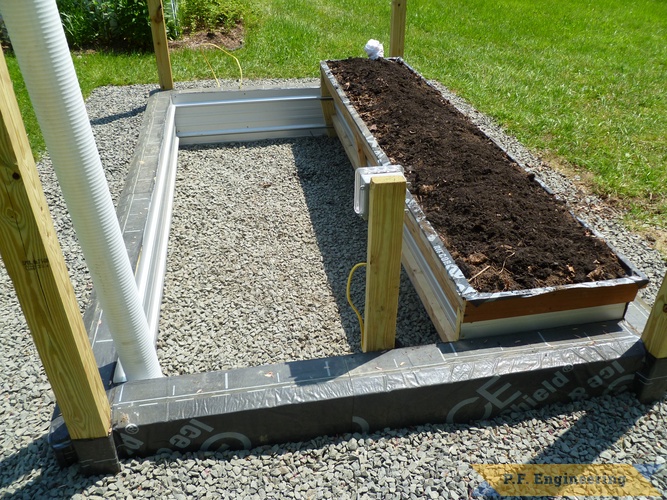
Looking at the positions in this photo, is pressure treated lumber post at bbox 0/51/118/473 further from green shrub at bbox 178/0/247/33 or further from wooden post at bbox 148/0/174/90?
green shrub at bbox 178/0/247/33

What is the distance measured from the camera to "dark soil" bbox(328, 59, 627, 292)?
255cm

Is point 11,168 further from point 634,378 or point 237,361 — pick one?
point 634,378

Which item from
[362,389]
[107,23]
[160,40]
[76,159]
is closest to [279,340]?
[362,389]

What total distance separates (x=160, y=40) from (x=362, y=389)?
444 cm

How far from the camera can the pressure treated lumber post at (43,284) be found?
1.47m

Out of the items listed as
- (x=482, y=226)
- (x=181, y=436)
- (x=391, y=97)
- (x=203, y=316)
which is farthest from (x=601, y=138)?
(x=181, y=436)

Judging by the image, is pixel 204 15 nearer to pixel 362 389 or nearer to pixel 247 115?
pixel 247 115

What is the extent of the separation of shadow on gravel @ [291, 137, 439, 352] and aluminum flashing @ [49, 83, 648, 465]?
50 centimetres

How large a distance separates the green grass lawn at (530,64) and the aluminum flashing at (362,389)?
6.39ft

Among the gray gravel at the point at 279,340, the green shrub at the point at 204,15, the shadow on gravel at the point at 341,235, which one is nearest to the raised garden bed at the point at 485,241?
the shadow on gravel at the point at 341,235

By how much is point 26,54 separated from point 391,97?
11.1 ft

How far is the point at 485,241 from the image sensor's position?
9.12 ft

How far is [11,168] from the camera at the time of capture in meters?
1.46

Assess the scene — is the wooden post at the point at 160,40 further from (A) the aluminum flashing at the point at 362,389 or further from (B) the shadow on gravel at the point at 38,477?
(B) the shadow on gravel at the point at 38,477
